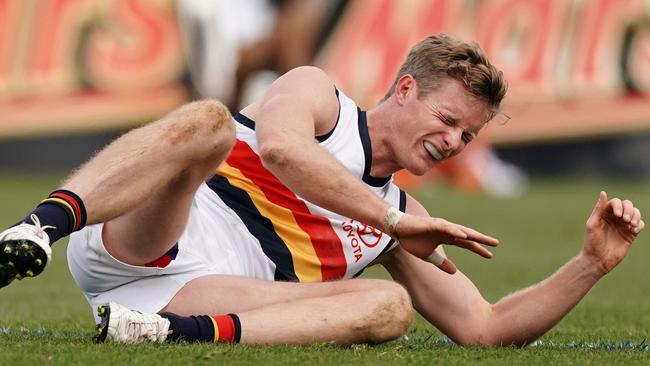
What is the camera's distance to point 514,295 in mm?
5973

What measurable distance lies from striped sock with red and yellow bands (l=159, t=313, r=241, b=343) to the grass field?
0.13 m

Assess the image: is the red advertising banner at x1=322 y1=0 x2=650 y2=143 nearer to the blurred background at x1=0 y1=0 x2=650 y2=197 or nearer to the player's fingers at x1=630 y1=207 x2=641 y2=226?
the blurred background at x1=0 y1=0 x2=650 y2=197

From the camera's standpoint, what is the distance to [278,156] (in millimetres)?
5020

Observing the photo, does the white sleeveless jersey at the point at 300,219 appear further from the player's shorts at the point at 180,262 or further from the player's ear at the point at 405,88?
the player's ear at the point at 405,88

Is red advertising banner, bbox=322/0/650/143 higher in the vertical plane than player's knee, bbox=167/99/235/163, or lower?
lower

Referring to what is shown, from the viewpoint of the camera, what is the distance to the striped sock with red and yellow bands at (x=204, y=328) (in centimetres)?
512

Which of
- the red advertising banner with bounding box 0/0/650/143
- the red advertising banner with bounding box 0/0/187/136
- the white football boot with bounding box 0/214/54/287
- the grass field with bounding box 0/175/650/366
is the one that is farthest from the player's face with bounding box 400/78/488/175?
the red advertising banner with bounding box 0/0/650/143

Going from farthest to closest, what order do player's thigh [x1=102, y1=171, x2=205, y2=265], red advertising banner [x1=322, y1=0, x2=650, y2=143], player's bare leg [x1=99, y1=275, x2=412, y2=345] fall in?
red advertising banner [x1=322, y1=0, x2=650, y2=143] < player's thigh [x1=102, y1=171, x2=205, y2=265] < player's bare leg [x1=99, y1=275, x2=412, y2=345]

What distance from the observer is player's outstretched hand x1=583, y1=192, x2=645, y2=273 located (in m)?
5.41

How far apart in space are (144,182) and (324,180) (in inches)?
28.1

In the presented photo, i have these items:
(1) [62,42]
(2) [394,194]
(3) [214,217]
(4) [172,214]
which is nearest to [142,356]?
(4) [172,214]

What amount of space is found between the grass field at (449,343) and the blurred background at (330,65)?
616 cm

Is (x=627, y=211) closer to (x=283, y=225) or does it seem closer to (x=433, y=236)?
(x=433, y=236)

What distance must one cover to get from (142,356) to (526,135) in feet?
64.3
